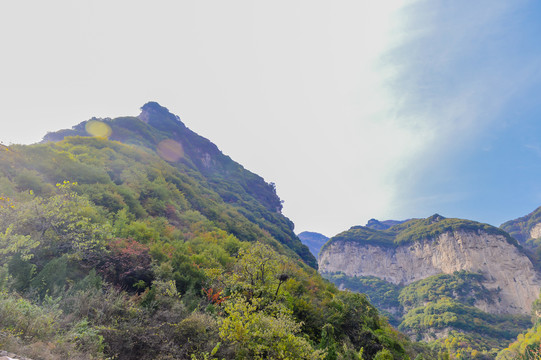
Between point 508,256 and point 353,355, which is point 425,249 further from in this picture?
point 353,355

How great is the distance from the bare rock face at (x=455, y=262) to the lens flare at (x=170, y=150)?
357 feet

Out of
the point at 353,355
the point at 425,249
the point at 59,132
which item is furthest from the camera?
the point at 425,249

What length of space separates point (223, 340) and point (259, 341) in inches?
54.5

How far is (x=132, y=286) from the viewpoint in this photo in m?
12.1

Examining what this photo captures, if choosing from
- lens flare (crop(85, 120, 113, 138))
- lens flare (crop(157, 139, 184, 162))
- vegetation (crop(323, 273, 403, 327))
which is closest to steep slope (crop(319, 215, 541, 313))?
vegetation (crop(323, 273, 403, 327))

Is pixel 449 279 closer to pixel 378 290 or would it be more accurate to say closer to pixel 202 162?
pixel 378 290

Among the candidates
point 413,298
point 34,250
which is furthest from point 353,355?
point 413,298

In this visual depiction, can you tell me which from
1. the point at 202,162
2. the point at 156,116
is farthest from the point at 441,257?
the point at 156,116

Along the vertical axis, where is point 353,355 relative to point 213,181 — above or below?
below

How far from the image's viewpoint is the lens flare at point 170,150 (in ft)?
210

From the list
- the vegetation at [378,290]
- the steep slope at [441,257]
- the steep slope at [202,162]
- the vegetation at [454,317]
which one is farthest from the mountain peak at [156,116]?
the steep slope at [441,257]

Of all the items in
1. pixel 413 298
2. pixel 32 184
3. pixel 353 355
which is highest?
pixel 32 184

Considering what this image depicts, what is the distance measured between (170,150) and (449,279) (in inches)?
4372

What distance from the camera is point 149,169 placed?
3106cm
